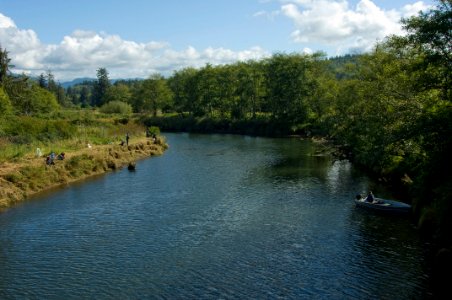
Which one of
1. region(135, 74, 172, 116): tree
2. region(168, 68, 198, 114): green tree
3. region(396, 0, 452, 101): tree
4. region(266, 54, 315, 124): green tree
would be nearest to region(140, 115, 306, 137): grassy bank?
region(266, 54, 315, 124): green tree

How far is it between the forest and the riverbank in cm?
622

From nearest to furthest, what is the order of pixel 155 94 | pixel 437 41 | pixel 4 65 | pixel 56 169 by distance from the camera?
pixel 437 41
pixel 56 169
pixel 4 65
pixel 155 94

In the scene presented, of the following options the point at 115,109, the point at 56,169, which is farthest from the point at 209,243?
the point at 115,109

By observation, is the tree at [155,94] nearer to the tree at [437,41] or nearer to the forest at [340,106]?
the forest at [340,106]

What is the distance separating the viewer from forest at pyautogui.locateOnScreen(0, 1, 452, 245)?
113 feet

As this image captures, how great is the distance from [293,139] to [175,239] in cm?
7942

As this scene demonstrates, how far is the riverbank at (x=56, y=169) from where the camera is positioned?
1956 inches

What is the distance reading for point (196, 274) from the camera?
30.0 meters

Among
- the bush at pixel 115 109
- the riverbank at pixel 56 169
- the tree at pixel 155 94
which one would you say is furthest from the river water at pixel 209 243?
the tree at pixel 155 94

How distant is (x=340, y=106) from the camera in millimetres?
79188

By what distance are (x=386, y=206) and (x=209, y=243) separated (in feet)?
62.7

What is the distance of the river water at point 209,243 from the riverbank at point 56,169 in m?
2.78

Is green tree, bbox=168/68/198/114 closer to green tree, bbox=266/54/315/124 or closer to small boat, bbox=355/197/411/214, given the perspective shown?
green tree, bbox=266/54/315/124

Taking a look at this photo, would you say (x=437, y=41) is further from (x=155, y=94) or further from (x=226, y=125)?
(x=155, y=94)
